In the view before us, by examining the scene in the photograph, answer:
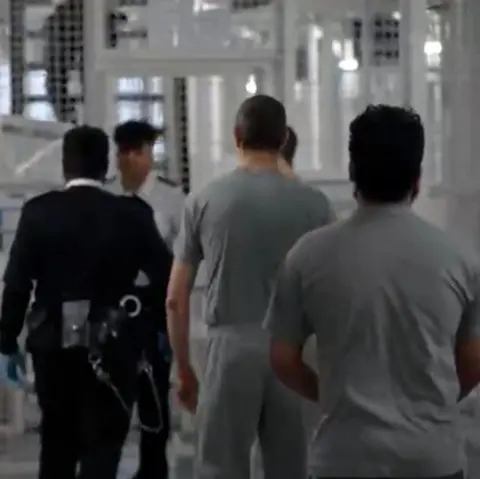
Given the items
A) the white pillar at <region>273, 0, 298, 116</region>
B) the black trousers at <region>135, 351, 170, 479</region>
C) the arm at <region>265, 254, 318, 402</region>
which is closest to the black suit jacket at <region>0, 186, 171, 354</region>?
the black trousers at <region>135, 351, 170, 479</region>

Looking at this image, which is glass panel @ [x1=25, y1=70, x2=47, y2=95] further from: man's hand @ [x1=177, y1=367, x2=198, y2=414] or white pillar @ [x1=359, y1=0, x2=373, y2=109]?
man's hand @ [x1=177, y1=367, x2=198, y2=414]

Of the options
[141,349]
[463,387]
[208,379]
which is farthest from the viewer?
[141,349]

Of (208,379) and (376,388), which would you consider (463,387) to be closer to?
(376,388)

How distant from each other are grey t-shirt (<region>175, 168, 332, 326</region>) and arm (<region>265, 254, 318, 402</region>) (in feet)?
2.49

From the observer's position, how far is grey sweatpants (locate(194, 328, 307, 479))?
2834 millimetres

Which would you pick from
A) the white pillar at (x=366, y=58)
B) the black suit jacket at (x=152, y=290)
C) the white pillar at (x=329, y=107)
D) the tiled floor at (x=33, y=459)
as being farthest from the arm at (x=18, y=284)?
the white pillar at (x=366, y=58)

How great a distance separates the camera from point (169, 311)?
2961 mm

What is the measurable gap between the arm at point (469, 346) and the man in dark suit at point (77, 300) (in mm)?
1469

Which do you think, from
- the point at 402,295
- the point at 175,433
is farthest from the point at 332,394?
the point at 175,433

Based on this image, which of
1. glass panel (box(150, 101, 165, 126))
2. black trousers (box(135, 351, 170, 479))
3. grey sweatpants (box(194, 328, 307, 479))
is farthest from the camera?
glass panel (box(150, 101, 165, 126))

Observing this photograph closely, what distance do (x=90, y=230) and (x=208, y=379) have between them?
0.63 metres

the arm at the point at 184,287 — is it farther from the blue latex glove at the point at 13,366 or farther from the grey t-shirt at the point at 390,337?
the grey t-shirt at the point at 390,337

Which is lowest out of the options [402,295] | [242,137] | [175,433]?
[175,433]

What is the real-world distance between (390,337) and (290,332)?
0.20 metres
